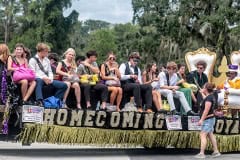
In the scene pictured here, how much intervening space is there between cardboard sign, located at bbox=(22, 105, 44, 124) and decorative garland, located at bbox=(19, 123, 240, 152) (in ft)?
0.35

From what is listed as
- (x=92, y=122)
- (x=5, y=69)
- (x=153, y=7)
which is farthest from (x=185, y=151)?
(x=153, y=7)

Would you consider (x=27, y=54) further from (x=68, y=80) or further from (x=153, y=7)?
(x=153, y=7)

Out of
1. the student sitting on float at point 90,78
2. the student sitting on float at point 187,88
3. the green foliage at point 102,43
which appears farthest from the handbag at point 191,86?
the green foliage at point 102,43

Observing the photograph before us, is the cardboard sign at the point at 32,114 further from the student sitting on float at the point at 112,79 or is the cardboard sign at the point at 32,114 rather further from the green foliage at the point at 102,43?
the green foliage at the point at 102,43

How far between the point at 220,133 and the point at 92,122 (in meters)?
2.98

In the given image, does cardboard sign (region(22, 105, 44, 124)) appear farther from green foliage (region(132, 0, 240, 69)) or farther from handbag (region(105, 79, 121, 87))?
green foliage (region(132, 0, 240, 69))

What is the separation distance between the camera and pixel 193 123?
37.8 ft

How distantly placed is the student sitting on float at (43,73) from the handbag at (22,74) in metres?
0.20

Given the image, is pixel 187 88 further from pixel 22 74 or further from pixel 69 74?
pixel 22 74

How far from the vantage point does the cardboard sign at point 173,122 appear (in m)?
11.3

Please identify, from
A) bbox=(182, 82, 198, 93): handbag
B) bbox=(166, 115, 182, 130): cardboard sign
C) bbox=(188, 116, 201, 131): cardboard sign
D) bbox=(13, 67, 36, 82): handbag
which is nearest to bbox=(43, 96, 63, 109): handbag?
bbox=(13, 67, 36, 82): handbag

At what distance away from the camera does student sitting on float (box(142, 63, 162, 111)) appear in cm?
1155

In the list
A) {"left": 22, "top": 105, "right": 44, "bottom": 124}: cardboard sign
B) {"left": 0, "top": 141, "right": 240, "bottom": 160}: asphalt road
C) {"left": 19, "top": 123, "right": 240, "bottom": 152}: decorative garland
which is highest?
{"left": 22, "top": 105, "right": 44, "bottom": 124}: cardboard sign

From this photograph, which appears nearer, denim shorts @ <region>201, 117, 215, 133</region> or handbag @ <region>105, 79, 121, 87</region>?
denim shorts @ <region>201, 117, 215, 133</region>
